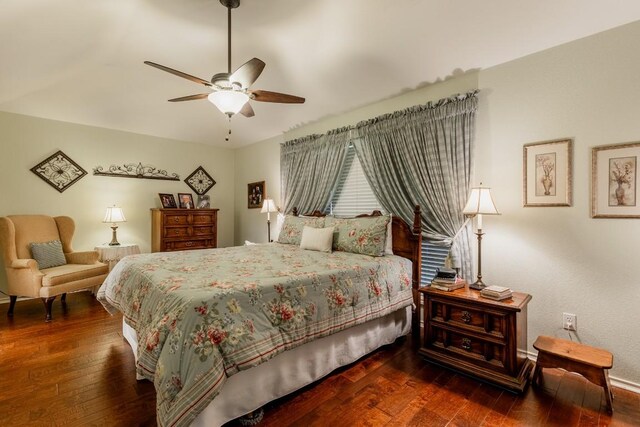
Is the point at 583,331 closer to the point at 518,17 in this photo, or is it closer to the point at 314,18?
the point at 518,17

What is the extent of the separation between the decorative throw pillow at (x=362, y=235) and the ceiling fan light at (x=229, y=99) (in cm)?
158

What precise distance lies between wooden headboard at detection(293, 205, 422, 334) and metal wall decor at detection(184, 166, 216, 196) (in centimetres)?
400

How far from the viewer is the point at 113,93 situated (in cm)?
382

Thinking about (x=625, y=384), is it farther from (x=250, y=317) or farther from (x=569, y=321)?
(x=250, y=317)

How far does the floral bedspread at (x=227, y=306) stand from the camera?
1.40 metres

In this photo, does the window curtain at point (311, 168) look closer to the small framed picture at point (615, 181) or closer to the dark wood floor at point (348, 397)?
the dark wood floor at point (348, 397)

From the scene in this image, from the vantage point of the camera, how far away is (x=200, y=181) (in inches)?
223

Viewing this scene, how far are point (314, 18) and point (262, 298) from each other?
7.47 ft

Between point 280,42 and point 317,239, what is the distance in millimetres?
1972

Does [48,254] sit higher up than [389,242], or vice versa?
[389,242]

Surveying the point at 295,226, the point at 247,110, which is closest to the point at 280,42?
the point at 247,110

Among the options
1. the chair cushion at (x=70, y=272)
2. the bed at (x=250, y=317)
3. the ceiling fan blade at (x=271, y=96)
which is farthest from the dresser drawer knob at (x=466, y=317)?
the chair cushion at (x=70, y=272)

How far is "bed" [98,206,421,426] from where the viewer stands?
4.67 feet

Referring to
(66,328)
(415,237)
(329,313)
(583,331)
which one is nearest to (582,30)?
(415,237)
